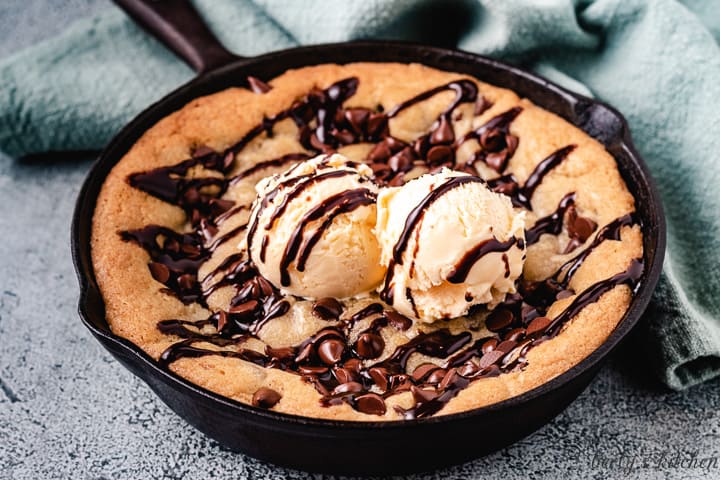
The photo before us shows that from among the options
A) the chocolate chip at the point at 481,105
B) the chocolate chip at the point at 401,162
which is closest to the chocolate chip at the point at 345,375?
the chocolate chip at the point at 401,162

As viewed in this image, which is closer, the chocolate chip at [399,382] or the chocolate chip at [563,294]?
the chocolate chip at [399,382]

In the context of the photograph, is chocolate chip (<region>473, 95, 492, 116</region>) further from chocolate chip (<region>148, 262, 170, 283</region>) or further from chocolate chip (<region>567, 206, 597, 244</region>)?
chocolate chip (<region>148, 262, 170, 283</region>)

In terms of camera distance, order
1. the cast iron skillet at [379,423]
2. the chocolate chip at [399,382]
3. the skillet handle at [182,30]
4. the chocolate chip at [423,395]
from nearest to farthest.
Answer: the cast iron skillet at [379,423]
the chocolate chip at [423,395]
the chocolate chip at [399,382]
the skillet handle at [182,30]

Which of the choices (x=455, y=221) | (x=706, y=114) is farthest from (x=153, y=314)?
(x=706, y=114)

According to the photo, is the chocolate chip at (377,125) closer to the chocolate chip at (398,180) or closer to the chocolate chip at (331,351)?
the chocolate chip at (398,180)

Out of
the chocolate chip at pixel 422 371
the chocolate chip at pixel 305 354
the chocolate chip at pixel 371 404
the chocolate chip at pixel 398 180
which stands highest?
the chocolate chip at pixel 398 180

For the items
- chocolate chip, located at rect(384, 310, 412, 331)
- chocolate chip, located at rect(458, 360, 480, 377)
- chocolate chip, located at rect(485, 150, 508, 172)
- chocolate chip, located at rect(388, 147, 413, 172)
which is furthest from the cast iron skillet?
chocolate chip, located at rect(388, 147, 413, 172)

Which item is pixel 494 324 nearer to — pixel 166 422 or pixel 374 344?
pixel 374 344
